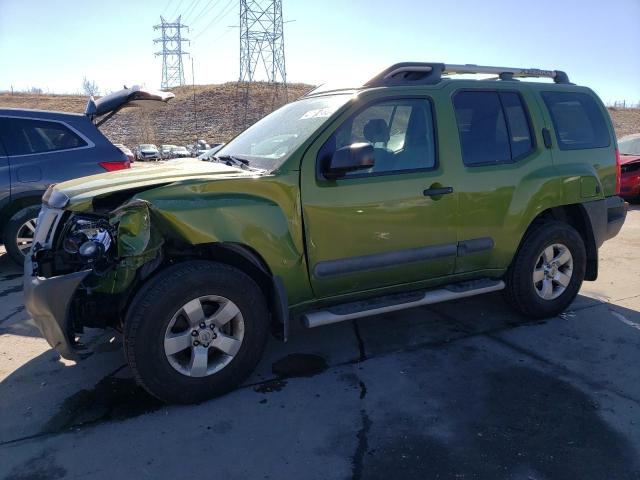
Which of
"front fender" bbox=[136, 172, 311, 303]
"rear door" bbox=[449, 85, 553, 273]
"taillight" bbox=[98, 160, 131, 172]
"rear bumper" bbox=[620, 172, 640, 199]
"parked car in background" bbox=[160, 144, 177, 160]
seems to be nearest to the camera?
"front fender" bbox=[136, 172, 311, 303]

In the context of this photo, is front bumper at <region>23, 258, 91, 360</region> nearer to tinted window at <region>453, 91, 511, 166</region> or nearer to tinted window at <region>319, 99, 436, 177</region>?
tinted window at <region>319, 99, 436, 177</region>

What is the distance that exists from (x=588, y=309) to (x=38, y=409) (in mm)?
4580

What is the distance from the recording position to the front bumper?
2.85 metres

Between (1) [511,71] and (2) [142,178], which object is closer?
(2) [142,178]

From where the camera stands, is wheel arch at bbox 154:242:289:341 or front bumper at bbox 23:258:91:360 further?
wheel arch at bbox 154:242:289:341

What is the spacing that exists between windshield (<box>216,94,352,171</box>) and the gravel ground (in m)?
1.49

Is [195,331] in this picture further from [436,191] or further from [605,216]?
[605,216]

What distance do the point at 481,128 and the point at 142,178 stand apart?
2618 millimetres

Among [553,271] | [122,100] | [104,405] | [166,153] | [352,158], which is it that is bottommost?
[104,405]

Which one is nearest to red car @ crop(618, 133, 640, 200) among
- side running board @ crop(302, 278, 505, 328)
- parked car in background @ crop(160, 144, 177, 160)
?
side running board @ crop(302, 278, 505, 328)

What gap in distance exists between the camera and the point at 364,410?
3064mm

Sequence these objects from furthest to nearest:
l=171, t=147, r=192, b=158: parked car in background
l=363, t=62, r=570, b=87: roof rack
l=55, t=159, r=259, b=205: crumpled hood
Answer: l=171, t=147, r=192, b=158: parked car in background < l=363, t=62, r=570, b=87: roof rack < l=55, t=159, r=259, b=205: crumpled hood

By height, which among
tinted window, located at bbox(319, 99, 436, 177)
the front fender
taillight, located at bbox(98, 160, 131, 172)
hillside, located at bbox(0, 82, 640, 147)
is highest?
hillside, located at bbox(0, 82, 640, 147)

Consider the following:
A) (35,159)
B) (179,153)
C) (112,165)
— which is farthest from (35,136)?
(179,153)
